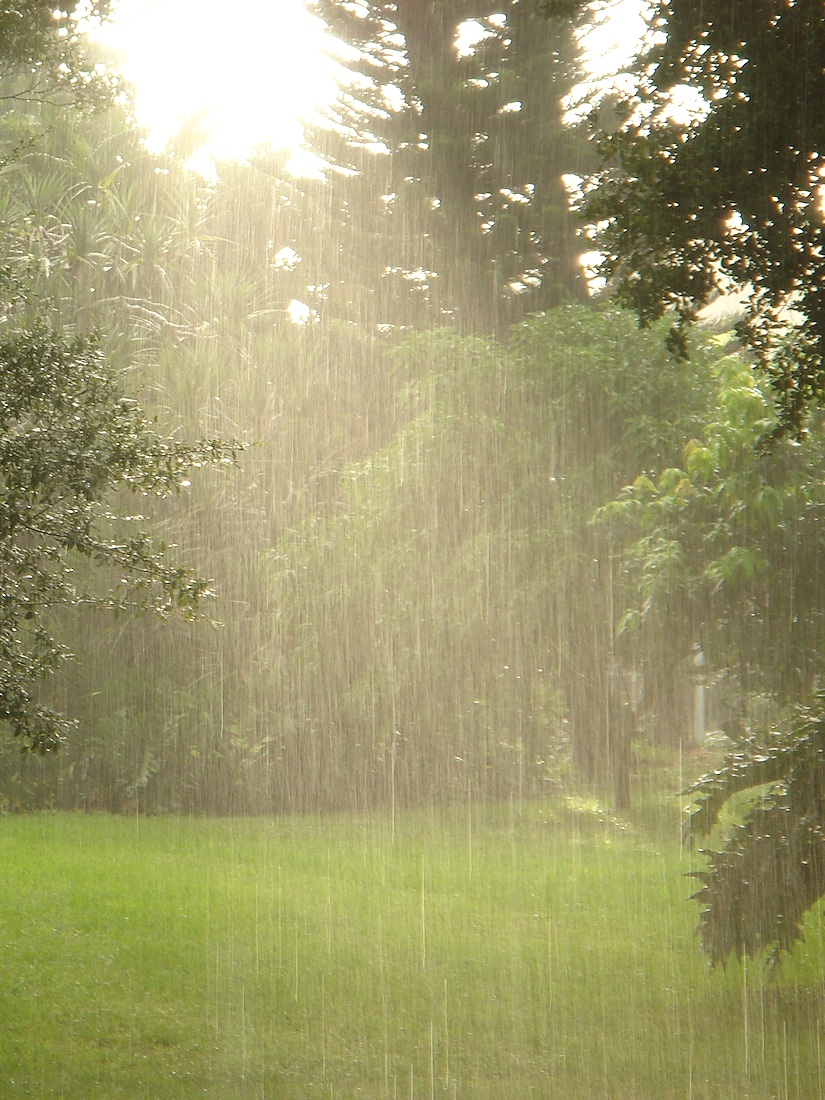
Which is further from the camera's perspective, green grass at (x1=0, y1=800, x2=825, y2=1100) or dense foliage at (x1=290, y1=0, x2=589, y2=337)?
dense foliage at (x1=290, y1=0, x2=589, y2=337)

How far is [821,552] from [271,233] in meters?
12.4

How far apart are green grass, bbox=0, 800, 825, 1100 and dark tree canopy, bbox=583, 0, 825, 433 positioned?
11.9 feet

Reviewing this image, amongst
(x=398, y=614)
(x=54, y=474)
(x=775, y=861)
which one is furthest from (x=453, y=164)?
(x=775, y=861)

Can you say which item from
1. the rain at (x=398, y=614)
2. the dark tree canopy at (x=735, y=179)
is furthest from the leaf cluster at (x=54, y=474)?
the dark tree canopy at (x=735, y=179)

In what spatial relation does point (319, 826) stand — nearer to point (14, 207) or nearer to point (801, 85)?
point (14, 207)

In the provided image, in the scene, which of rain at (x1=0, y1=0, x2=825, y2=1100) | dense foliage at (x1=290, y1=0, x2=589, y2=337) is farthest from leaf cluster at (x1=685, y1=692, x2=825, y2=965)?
dense foliage at (x1=290, y1=0, x2=589, y2=337)

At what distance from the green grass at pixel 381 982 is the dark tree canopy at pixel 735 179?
3627 mm

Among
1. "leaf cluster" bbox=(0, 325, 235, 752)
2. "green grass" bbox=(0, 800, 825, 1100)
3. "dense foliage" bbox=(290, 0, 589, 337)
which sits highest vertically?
"dense foliage" bbox=(290, 0, 589, 337)

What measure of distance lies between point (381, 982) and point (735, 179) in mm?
5624

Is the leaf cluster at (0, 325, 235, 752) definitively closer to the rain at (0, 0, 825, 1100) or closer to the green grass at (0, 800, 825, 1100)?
the rain at (0, 0, 825, 1100)

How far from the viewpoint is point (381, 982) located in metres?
8.07

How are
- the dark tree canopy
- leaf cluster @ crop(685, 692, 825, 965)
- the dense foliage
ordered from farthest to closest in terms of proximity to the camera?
the dense foliage, leaf cluster @ crop(685, 692, 825, 965), the dark tree canopy

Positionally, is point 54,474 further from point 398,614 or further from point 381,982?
point 398,614

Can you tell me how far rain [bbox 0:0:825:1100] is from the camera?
6637mm
